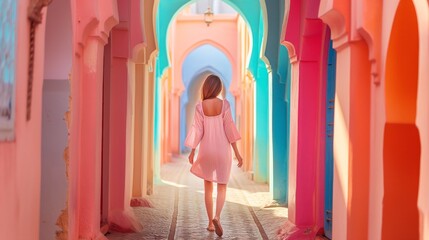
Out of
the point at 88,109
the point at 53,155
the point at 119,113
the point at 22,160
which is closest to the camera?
the point at 22,160

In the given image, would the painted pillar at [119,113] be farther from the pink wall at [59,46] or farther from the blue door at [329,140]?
the pink wall at [59,46]

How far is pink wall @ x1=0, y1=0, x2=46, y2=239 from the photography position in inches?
119

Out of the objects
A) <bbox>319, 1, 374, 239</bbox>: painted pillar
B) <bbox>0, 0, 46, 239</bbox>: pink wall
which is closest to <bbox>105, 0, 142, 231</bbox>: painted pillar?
<bbox>319, 1, 374, 239</bbox>: painted pillar

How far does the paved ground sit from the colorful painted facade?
35 centimetres

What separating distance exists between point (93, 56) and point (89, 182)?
3.77 ft

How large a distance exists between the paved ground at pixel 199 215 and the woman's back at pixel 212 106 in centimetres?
141

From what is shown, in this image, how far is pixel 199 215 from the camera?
336 inches

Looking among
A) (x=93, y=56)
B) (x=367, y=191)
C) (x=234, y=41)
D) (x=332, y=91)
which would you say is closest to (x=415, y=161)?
(x=367, y=191)

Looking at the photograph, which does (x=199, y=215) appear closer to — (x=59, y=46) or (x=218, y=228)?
(x=218, y=228)

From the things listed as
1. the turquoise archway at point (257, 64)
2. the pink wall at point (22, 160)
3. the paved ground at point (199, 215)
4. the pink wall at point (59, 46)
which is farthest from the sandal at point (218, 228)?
the turquoise archway at point (257, 64)

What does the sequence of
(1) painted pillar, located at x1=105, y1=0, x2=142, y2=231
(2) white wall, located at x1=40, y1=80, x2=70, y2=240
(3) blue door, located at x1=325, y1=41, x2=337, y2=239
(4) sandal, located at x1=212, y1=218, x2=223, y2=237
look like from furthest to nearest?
(1) painted pillar, located at x1=105, y1=0, x2=142, y2=231, (4) sandal, located at x1=212, y1=218, x2=223, y2=237, (3) blue door, located at x1=325, y1=41, x2=337, y2=239, (2) white wall, located at x1=40, y1=80, x2=70, y2=240

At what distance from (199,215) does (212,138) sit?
1.91m

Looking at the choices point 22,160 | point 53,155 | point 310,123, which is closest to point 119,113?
point 310,123

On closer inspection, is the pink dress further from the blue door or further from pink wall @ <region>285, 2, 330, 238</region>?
the blue door
